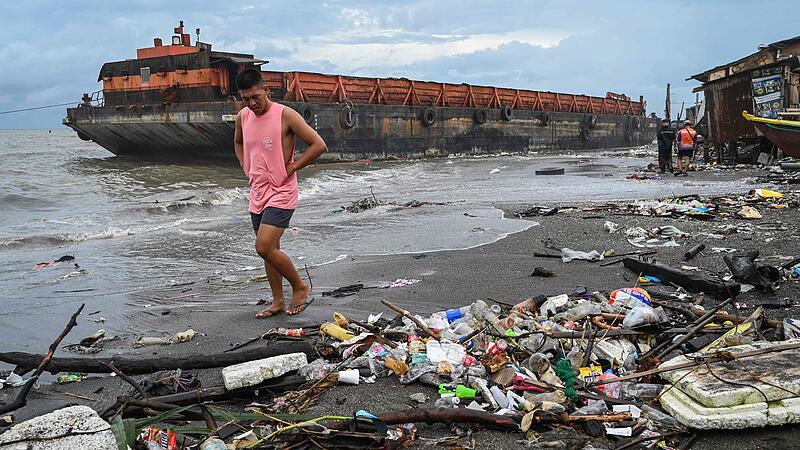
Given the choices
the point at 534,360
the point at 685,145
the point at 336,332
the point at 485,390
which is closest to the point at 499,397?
the point at 485,390

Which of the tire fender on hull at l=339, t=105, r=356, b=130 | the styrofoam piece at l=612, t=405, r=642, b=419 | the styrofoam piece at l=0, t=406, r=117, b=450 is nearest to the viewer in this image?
the styrofoam piece at l=0, t=406, r=117, b=450

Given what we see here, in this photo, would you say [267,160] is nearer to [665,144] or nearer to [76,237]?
[76,237]

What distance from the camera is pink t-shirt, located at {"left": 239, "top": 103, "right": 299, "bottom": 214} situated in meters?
4.21

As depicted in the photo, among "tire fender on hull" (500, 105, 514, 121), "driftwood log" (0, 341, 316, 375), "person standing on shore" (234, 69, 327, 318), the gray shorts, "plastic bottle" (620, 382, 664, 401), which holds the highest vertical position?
"tire fender on hull" (500, 105, 514, 121)

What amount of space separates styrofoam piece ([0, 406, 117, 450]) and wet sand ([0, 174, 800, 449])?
502mm

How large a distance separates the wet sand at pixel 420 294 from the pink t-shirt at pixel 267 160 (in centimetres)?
84

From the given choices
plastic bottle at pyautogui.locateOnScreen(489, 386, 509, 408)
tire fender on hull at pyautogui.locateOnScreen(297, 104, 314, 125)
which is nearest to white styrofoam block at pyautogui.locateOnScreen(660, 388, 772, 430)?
plastic bottle at pyautogui.locateOnScreen(489, 386, 509, 408)

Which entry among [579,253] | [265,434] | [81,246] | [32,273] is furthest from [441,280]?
[81,246]

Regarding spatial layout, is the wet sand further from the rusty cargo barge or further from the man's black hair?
the rusty cargo barge

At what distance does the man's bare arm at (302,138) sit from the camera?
166 inches

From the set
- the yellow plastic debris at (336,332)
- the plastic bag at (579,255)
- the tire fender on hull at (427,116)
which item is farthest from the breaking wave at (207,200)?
the tire fender on hull at (427,116)

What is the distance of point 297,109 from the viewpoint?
22.0 metres

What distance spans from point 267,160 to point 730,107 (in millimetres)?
18208

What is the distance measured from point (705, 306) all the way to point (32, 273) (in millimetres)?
6472
